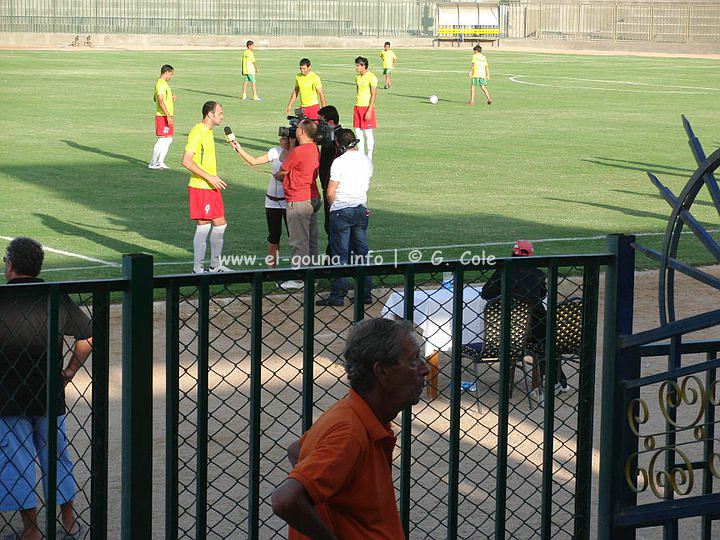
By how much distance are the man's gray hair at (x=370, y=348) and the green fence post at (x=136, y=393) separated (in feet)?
3.46

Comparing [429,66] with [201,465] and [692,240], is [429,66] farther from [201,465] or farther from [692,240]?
[201,465]

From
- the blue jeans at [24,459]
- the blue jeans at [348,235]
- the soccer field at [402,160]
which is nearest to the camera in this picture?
the blue jeans at [24,459]

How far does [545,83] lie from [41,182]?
93.8 ft

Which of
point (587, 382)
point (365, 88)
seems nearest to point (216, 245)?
point (587, 382)

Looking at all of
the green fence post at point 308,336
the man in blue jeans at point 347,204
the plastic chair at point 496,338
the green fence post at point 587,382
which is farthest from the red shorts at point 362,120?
the green fence post at point 308,336

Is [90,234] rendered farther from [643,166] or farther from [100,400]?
[643,166]

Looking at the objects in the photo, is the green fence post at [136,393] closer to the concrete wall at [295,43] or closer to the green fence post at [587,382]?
the green fence post at [587,382]

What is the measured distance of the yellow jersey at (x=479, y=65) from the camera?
115 feet

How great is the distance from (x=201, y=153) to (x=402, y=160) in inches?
429

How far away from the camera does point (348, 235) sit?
38.9ft

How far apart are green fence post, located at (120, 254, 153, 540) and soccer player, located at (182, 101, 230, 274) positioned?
7.99 m

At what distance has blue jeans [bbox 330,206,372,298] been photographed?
11.8m

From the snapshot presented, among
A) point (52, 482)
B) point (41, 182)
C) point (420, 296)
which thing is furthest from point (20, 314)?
point (41, 182)

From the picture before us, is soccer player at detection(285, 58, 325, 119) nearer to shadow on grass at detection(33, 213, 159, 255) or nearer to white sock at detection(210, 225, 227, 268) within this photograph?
shadow on grass at detection(33, 213, 159, 255)
